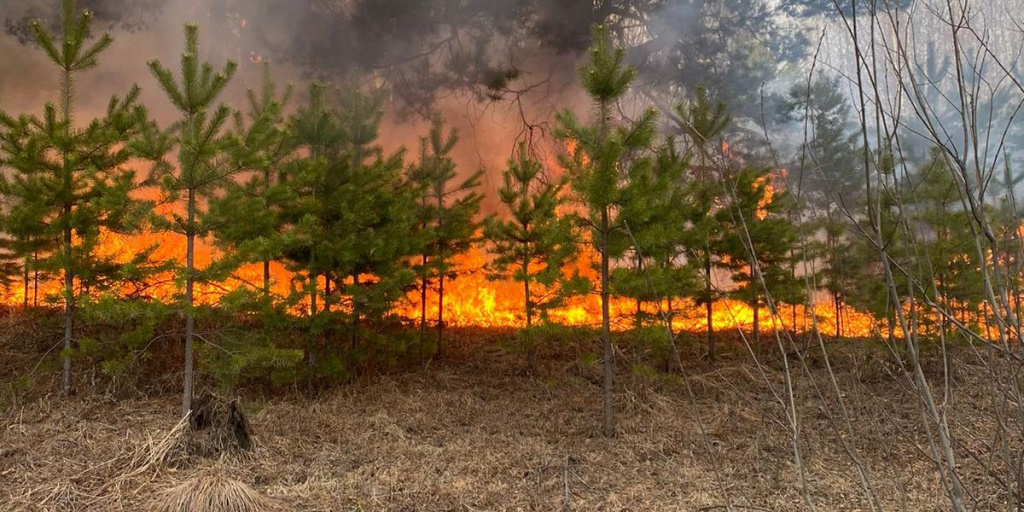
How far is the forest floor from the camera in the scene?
17.4ft

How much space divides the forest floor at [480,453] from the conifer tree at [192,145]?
3.90ft

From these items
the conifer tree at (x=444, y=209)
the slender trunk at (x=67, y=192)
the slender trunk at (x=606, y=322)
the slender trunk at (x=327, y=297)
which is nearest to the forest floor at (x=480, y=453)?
the slender trunk at (x=606, y=322)

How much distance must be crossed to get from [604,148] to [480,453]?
3.78 metres

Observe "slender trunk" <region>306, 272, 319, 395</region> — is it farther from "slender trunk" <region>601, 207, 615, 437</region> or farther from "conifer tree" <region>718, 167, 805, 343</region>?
"conifer tree" <region>718, 167, 805, 343</region>

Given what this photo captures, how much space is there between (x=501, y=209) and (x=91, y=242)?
1110cm

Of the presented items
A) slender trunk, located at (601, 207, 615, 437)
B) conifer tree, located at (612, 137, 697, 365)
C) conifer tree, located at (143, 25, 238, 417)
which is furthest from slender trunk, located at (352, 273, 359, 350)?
conifer tree, located at (612, 137, 697, 365)

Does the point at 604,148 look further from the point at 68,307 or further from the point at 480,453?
the point at 68,307

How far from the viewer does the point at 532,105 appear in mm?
15797

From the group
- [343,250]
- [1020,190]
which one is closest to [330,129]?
[343,250]

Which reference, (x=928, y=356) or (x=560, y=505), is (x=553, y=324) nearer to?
(x=560, y=505)

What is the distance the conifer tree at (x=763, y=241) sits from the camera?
1077cm

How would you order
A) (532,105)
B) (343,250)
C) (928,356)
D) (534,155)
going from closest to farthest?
(343,250) < (928,356) < (534,155) < (532,105)

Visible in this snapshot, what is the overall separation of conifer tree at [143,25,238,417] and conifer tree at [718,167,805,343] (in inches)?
319

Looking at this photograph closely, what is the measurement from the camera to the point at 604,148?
22.9 ft
